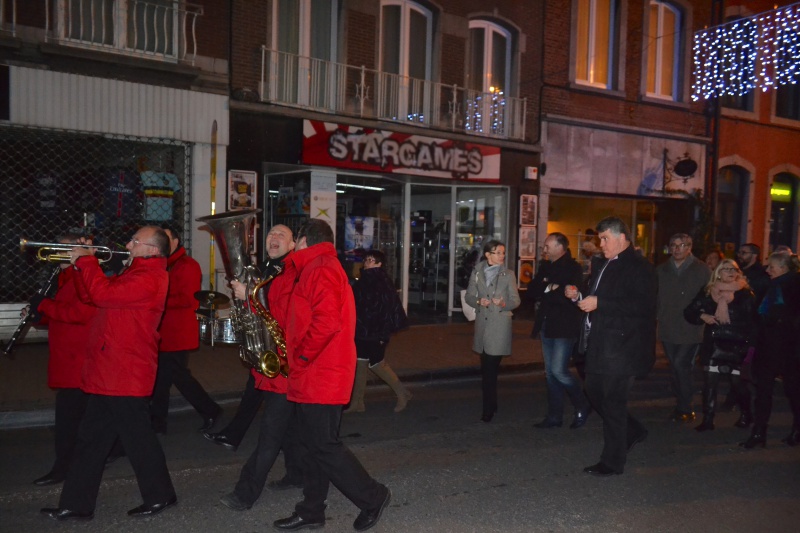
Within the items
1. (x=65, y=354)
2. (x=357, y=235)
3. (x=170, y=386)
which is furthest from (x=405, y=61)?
(x=65, y=354)

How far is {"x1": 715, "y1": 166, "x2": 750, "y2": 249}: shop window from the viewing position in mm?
19422

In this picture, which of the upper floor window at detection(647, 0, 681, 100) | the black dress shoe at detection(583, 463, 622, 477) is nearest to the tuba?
the black dress shoe at detection(583, 463, 622, 477)

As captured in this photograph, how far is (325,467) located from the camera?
4.54 m

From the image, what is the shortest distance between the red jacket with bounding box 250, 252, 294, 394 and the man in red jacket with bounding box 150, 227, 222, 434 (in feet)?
7.00

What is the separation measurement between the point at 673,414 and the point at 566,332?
5.96 feet

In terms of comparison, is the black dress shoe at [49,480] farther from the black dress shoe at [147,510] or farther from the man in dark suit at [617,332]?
the man in dark suit at [617,332]

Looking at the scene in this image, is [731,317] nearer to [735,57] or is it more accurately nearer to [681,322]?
[681,322]

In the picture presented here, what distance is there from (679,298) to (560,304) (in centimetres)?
157

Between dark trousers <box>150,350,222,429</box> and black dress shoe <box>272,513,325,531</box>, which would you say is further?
dark trousers <box>150,350,222,429</box>

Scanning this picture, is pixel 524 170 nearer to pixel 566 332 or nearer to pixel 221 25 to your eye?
pixel 221 25

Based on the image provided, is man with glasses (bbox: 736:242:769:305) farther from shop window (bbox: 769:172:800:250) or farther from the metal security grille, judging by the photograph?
shop window (bbox: 769:172:800:250)

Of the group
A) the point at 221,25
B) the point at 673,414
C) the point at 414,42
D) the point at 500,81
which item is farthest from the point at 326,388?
the point at 500,81

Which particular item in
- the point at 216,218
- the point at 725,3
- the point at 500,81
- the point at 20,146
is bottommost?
the point at 216,218

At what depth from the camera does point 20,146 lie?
11531 mm
